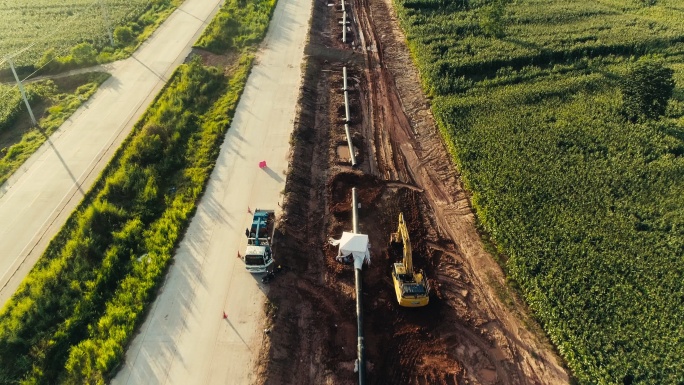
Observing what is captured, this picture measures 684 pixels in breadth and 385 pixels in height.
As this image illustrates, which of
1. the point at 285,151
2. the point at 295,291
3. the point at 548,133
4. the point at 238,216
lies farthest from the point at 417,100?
the point at 295,291

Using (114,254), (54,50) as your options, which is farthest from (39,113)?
(114,254)

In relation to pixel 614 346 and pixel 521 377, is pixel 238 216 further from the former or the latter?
pixel 614 346

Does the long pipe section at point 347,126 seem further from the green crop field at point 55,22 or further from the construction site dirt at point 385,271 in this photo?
the green crop field at point 55,22

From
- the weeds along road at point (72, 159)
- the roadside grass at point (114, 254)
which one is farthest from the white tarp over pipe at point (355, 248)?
the weeds along road at point (72, 159)

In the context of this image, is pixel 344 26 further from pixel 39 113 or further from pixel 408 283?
pixel 408 283

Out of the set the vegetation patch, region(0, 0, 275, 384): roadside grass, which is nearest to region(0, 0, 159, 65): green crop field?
the vegetation patch

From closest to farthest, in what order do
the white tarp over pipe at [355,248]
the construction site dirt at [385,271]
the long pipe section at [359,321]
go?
the long pipe section at [359,321] → the construction site dirt at [385,271] → the white tarp over pipe at [355,248]

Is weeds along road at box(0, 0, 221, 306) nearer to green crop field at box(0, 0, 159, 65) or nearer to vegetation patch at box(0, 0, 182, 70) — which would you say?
vegetation patch at box(0, 0, 182, 70)
